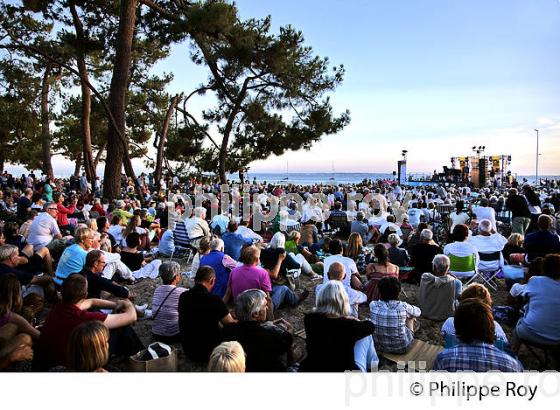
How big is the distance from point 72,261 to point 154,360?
1980 mm

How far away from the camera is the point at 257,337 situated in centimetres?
275

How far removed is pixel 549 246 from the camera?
514 cm

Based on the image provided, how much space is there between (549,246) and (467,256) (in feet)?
3.45

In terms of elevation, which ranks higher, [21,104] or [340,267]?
→ [21,104]

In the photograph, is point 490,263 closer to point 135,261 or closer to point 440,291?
point 440,291

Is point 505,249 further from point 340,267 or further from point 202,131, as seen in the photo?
point 202,131

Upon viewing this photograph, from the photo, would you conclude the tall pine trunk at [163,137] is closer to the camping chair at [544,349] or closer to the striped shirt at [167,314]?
the striped shirt at [167,314]

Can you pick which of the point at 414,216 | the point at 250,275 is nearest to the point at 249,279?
the point at 250,275

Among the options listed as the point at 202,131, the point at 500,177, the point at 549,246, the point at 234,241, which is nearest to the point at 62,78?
the point at 202,131

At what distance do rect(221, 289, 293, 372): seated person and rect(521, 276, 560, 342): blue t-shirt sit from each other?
200cm

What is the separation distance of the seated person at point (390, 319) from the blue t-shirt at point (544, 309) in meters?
0.97

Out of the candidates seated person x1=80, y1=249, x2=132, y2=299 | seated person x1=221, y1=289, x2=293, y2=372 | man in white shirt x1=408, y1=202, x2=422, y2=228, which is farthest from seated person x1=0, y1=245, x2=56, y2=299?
man in white shirt x1=408, y1=202, x2=422, y2=228

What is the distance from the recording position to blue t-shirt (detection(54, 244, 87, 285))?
438 centimetres
